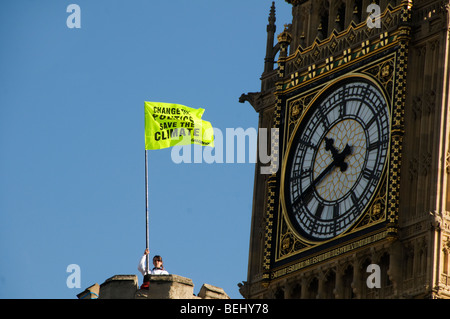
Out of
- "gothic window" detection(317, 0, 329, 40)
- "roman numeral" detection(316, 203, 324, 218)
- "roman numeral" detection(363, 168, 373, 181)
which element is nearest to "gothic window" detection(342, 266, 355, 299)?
"roman numeral" detection(316, 203, 324, 218)

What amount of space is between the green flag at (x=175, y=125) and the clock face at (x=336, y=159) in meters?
3.56

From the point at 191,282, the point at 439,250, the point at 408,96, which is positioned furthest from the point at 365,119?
the point at 191,282

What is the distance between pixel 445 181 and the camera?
51531 mm

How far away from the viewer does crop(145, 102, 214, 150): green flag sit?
173 ft

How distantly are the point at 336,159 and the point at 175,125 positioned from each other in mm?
4401

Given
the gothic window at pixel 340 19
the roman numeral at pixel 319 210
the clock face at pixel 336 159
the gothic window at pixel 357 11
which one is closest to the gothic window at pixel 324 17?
the gothic window at pixel 340 19

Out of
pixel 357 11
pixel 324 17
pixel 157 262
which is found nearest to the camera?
pixel 157 262

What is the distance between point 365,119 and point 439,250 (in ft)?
16.2

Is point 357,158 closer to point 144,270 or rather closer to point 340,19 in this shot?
point 340,19

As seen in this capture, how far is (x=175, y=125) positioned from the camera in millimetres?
52719

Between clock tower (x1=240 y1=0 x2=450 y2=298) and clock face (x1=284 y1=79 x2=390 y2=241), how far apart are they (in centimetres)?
3

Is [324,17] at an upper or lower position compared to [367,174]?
upper

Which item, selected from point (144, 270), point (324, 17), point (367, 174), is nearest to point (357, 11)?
point (324, 17)
